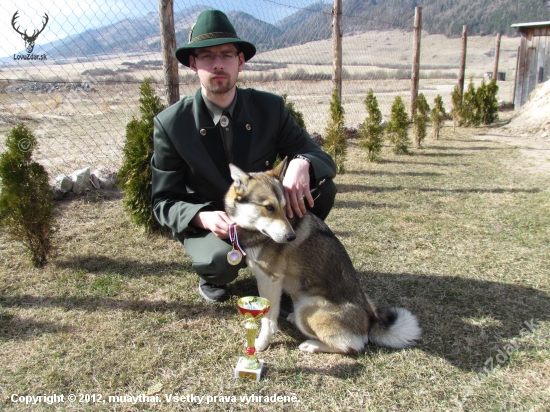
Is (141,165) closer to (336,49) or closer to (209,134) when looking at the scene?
(209,134)

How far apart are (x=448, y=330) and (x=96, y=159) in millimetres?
7423

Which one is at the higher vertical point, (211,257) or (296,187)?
(296,187)

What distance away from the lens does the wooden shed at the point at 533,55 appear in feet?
50.3

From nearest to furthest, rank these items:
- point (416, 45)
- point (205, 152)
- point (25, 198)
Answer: point (205, 152)
point (25, 198)
point (416, 45)

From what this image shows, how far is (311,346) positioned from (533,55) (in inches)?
697

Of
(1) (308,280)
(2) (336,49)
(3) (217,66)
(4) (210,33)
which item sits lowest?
(1) (308,280)

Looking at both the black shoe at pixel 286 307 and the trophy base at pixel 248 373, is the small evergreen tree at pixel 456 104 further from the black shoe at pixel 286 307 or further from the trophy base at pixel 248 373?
the trophy base at pixel 248 373

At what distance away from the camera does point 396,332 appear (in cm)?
296

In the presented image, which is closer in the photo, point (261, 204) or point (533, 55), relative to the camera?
point (261, 204)

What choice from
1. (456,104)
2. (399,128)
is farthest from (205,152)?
(456,104)

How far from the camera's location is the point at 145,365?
275cm

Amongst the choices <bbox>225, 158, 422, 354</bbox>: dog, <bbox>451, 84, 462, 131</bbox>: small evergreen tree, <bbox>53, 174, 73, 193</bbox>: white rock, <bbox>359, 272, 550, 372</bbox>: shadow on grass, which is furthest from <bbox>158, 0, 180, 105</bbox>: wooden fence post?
<bbox>451, 84, 462, 131</bbox>: small evergreen tree

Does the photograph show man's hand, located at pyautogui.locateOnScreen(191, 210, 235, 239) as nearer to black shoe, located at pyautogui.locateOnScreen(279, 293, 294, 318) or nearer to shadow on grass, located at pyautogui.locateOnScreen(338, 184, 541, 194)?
black shoe, located at pyautogui.locateOnScreen(279, 293, 294, 318)

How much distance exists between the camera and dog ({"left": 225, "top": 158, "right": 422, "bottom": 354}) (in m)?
2.79
